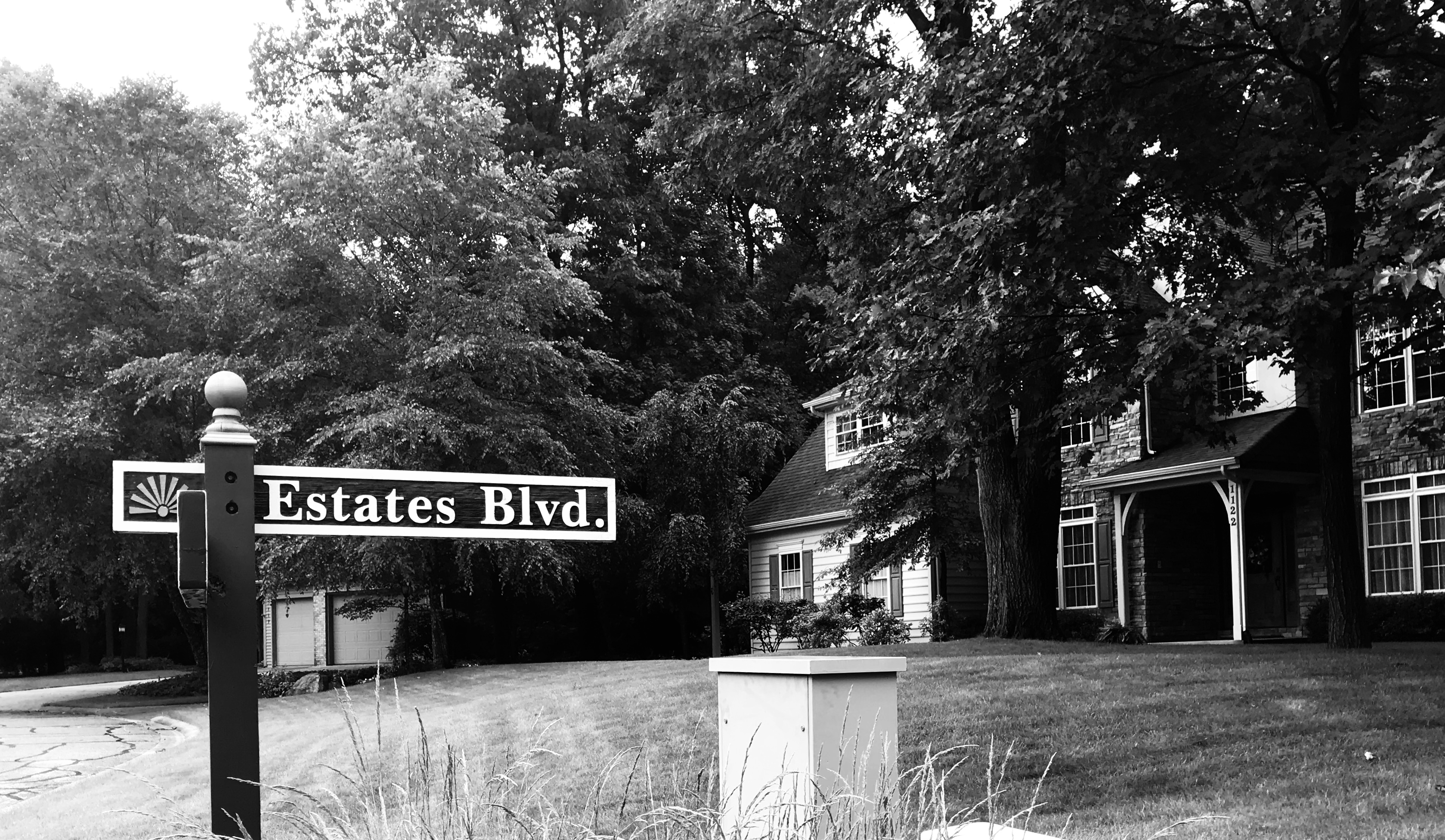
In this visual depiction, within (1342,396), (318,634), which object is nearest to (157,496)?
(1342,396)

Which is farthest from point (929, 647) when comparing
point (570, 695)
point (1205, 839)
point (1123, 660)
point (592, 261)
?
point (592, 261)

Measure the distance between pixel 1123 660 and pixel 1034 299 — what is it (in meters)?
3.85

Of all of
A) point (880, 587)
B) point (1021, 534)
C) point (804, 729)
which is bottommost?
point (880, 587)

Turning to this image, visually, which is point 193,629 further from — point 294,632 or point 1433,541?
point 1433,541

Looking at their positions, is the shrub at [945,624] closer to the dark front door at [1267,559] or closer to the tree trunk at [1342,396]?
the dark front door at [1267,559]

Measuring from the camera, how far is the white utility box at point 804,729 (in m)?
4.18

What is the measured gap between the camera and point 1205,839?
6.66 meters

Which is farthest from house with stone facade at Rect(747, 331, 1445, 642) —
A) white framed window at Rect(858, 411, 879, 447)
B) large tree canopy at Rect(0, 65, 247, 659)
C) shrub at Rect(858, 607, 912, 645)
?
large tree canopy at Rect(0, 65, 247, 659)

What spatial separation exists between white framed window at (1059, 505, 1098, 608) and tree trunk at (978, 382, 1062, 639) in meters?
5.82

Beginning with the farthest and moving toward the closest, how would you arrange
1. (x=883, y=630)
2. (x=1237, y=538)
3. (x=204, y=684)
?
(x=204, y=684) → (x=883, y=630) → (x=1237, y=538)

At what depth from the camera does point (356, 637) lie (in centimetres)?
4028

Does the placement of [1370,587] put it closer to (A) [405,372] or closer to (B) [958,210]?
(B) [958,210]

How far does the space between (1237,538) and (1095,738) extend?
1233 cm

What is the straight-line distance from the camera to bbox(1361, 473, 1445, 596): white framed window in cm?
1950
